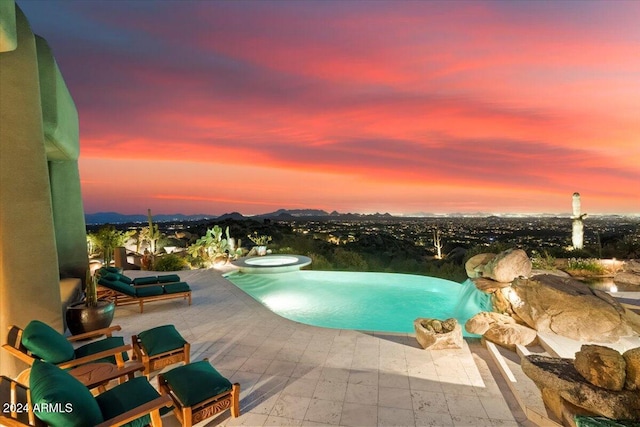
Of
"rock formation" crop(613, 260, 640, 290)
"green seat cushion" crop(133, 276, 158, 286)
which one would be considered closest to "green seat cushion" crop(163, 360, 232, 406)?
"green seat cushion" crop(133, 276, 158, 286)

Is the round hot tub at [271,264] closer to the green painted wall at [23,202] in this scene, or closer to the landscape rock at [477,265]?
the landscape rock at [477,265]

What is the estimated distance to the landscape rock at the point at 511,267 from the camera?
6.77m

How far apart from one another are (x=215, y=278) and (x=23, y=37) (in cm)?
786

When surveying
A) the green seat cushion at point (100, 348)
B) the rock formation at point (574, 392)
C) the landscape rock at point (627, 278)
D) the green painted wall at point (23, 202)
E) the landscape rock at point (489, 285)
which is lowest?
the landscape rock at point (627, 278)

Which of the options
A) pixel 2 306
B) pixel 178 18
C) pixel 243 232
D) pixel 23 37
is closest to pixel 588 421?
pixel 2 306

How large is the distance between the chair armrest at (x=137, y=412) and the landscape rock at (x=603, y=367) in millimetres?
3896

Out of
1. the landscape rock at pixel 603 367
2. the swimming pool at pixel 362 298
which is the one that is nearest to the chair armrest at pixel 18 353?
the swimming pool at pixel 362 298

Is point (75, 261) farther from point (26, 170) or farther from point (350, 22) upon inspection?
point (350, 22)

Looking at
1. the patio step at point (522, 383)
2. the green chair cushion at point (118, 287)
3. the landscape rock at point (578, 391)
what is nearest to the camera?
the landscape rock at point (578, 391)

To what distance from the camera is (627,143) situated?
13344mm

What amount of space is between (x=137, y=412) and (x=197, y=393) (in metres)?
0.61

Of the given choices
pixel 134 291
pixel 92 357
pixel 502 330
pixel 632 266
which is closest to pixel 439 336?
pixel 502 330

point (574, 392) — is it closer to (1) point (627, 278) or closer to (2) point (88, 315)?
(2) point (88, 315)

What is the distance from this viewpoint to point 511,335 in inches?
190
